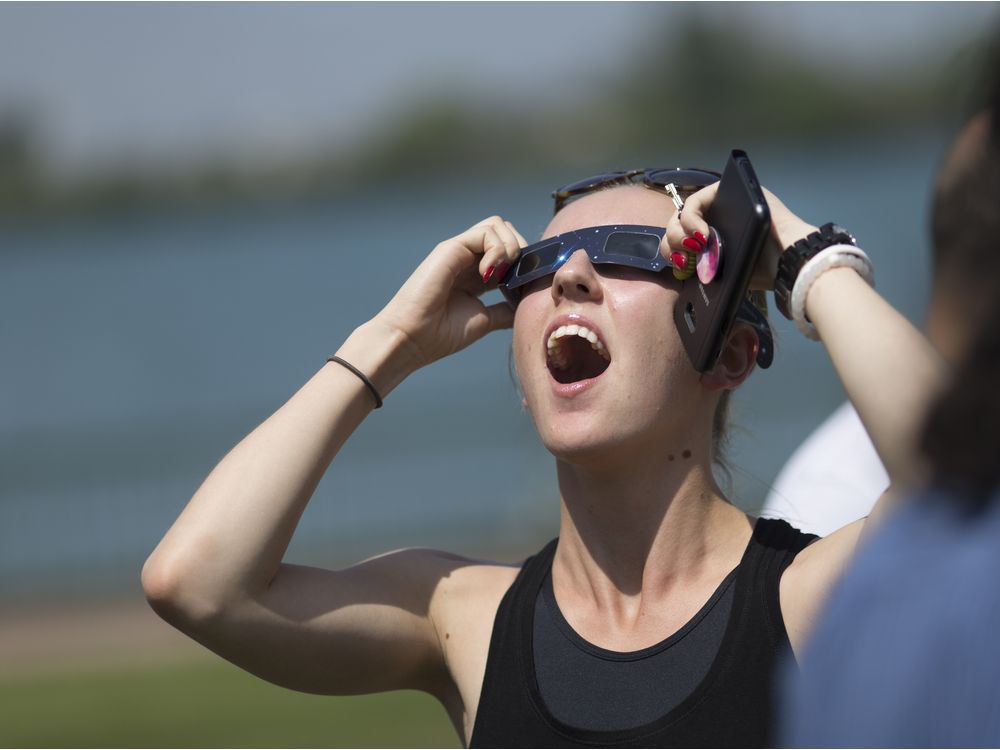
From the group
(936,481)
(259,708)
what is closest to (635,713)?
(936,481)

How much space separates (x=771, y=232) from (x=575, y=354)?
0.72 meters

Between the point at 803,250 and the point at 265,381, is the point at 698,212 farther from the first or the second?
the point at 265,381

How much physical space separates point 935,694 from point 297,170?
111 ft

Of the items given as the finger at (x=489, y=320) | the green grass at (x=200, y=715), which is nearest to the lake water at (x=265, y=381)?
the green grass at (x=200, y=715)

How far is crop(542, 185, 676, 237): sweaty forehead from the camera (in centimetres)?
290

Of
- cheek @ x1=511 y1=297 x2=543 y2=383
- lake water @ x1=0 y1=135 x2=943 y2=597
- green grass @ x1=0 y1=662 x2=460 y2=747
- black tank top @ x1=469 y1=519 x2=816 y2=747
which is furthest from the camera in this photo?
lake water @ x1=0 y1=135 x2=943 y2=597

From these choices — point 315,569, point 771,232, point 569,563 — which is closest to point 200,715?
point 315,569

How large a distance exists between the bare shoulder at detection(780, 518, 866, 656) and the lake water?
8773mm

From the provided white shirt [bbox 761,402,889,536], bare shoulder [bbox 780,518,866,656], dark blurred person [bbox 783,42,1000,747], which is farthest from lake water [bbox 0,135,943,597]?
dark blurred person [bbox 783,42,1000,747]

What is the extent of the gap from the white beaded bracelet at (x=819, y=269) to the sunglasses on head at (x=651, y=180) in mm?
647

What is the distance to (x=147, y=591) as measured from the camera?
2744 millimetres

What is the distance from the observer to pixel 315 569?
297 cm

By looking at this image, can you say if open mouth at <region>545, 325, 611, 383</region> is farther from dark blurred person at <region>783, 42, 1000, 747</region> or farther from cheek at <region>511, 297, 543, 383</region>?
dark blurred person at <region>783, 42, 1000, 747</region>

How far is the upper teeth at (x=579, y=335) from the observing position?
2.78 m
